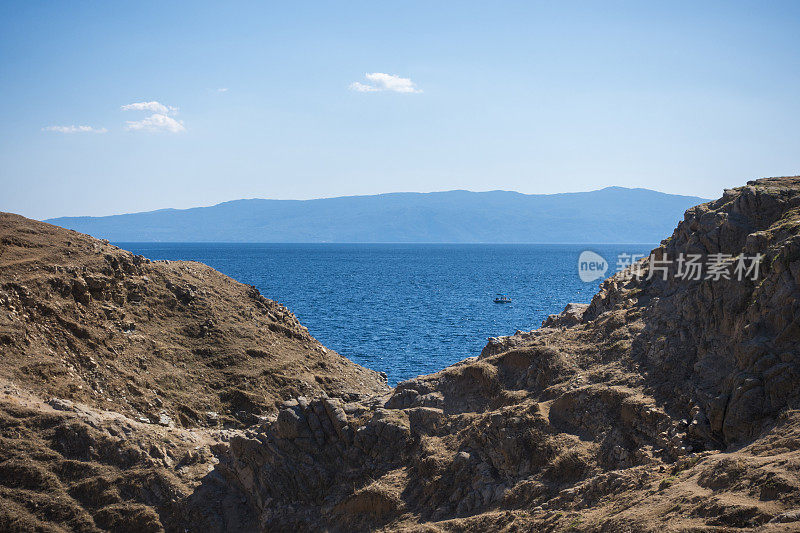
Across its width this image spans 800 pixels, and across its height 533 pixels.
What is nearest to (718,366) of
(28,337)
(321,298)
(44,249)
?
(28,337)

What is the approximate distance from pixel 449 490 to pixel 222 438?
10572 millimetres

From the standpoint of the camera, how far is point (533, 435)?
18.1 m

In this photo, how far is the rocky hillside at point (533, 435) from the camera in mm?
15039

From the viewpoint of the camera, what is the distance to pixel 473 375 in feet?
71.5

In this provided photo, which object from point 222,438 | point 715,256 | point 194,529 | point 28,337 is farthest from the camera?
point 28,337

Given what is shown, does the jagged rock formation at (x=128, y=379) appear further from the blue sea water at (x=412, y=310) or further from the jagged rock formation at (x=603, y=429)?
the blue sea water at (x=412, y=310)

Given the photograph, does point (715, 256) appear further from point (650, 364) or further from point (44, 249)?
point (44, 249)

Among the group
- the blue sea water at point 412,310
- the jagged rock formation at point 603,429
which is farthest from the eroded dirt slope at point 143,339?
the blue sea water at point 412,310

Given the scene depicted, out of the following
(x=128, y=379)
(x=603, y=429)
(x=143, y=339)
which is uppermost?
(x=603, y=429)

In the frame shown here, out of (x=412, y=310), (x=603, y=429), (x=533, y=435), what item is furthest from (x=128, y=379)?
(x=412, y=310)

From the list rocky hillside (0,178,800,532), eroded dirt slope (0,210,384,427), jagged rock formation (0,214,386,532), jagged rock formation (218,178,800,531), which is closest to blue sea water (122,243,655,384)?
eroded dirt slope (0,210,384,427)

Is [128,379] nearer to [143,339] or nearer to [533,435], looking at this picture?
[143,339]

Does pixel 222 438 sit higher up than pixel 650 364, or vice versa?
pixel 650 364

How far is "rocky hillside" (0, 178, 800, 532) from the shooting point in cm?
1504
